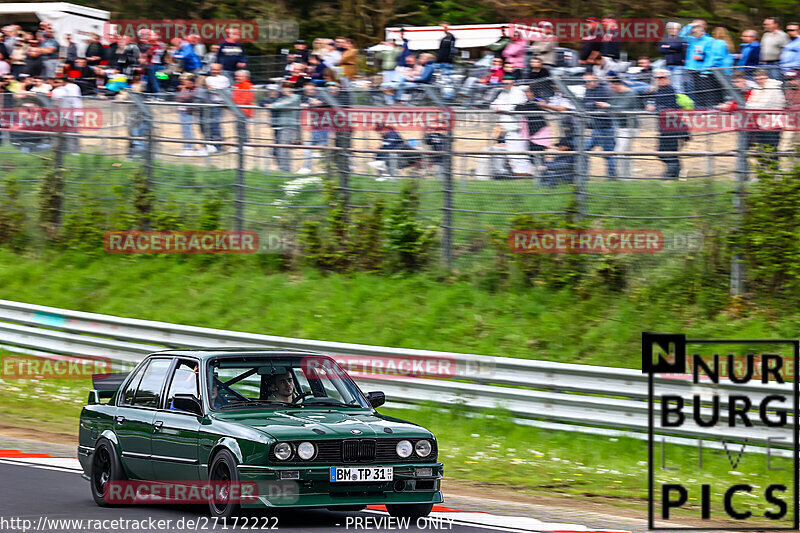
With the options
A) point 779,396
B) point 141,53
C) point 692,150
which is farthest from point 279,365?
point 141,53

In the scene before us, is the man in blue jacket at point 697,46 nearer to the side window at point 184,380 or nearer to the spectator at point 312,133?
the spectator at point 312,133

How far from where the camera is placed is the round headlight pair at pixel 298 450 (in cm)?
808

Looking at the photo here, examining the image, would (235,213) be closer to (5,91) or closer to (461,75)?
(461,75)

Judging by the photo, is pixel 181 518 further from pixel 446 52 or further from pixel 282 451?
pixel 446 52

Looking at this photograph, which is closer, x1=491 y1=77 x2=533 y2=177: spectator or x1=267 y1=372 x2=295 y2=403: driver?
x1=267 y1=372 x2=295 y2=403: driver

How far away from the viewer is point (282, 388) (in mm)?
9219

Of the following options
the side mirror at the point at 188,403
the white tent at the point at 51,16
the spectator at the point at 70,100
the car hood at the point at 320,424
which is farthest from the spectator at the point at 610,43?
the white tent at the point at 51,16

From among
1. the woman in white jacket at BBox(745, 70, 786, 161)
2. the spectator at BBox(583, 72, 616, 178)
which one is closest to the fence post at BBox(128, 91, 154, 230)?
the spectator at BBox(583, 72, 616, 178)

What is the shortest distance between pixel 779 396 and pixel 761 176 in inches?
177

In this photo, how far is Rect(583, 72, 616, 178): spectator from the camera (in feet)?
52.2

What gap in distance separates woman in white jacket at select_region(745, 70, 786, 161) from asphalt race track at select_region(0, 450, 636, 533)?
7705mm

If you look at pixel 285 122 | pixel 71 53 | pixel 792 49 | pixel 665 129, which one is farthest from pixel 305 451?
pixel 71 53

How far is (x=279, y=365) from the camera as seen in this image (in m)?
9.30

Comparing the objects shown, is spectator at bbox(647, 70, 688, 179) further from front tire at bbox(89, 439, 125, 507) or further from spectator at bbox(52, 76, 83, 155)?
spectator at bbox(52, 76, 83, 155)
